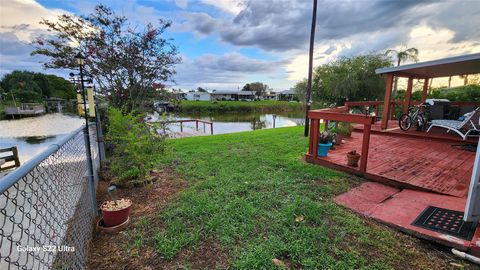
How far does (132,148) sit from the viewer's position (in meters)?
3.14

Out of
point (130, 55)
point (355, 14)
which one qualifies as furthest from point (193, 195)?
point (355, 14)

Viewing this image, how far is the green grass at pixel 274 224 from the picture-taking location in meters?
1.94

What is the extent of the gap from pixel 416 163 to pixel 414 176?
0.84 meters

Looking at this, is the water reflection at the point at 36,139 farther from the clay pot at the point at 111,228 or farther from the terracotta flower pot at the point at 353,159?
the terracotta flower pot at the point at 353,159

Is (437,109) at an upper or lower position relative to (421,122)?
upper

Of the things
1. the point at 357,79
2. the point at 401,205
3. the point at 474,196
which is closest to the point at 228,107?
the point at 357,79

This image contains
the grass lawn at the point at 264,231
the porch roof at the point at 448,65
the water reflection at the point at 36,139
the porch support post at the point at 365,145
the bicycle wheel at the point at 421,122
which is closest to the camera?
the grass lawn at the point at 264,231

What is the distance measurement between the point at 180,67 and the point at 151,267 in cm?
585

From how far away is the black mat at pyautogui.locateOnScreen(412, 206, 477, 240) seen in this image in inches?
86.0

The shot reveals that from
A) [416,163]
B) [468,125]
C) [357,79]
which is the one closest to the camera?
[416,163]

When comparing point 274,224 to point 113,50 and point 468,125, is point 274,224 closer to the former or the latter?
point 113,50

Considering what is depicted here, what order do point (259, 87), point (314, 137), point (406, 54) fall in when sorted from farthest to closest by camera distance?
point (259, 87) → point (406, 54) → point (314, 137)

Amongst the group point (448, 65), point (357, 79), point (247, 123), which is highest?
point (357, 79)

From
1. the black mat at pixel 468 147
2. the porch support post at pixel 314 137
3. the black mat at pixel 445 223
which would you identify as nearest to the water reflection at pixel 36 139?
the porch support post at pixel 314 137
